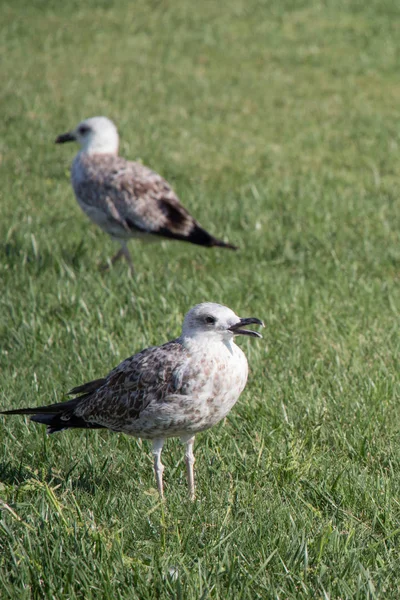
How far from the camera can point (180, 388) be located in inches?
161

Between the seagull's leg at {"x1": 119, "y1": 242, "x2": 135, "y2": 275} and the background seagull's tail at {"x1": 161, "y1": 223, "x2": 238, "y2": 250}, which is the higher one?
the background seagull's tail at {"x1": 161, "y1": 223, "x2": 238, "y2": 250}

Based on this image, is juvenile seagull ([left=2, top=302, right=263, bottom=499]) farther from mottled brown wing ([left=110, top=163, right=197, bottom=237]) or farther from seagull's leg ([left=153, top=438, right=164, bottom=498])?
mottled brown wing ([left=110, top=163, right=197, bottom=237])

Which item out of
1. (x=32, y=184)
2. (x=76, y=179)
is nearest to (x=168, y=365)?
(x=76, y=179)

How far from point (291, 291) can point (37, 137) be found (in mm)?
6177

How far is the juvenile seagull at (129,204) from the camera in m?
7.68

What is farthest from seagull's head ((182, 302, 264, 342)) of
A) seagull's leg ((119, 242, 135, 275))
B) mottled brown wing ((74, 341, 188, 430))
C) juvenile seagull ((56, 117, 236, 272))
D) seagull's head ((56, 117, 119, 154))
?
seagull's head ((56, 117, 119, 154))

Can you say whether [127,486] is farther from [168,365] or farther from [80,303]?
[80,303]

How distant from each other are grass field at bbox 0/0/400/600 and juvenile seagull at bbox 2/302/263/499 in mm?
283

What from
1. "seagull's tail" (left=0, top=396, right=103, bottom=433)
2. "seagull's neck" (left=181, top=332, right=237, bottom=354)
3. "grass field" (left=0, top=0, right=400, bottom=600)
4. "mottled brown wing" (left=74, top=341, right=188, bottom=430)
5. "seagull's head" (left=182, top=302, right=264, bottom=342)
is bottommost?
"grass field" (left=0, top=0, right=400, bottom=600)

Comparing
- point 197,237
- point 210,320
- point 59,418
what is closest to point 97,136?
point 197,237

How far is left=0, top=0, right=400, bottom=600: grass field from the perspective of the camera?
360cm

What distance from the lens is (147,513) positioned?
3.77 meters

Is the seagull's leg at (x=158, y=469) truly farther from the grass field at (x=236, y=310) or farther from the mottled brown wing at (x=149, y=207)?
the mottled brown wing at (x=149, y=207)

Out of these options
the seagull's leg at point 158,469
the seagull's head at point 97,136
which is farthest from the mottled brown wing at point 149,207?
the seagull's leg at point 158,469
